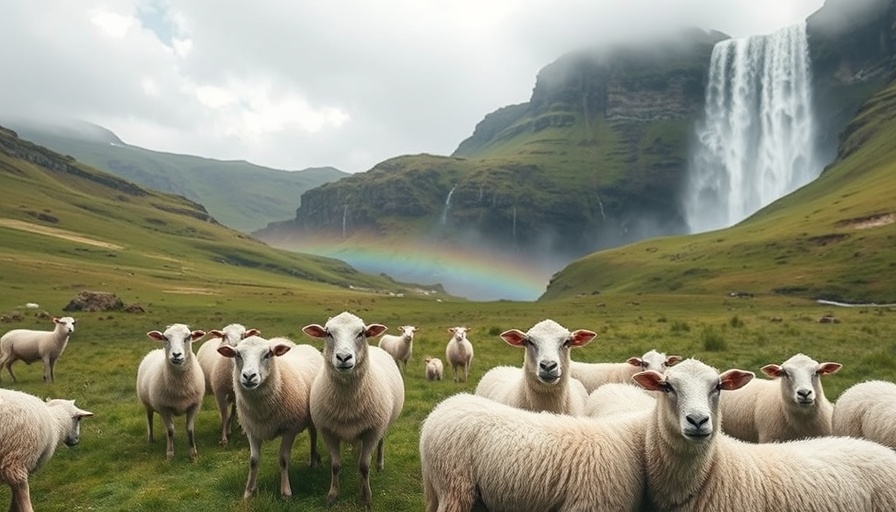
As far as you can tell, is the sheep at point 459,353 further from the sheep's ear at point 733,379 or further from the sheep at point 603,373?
the sheep's ear at point 733,379

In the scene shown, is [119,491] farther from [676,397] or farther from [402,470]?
[676,397]

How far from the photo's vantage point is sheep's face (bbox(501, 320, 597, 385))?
802cm

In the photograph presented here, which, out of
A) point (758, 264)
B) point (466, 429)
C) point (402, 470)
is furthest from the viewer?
point (758, 264)

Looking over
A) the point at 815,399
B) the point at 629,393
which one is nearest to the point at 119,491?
the point at 629,393

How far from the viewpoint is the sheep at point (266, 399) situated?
30.2 ft

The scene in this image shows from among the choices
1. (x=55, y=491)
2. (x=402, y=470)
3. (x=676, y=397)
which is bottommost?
(x=55, y=491)

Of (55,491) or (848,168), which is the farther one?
(848,168)

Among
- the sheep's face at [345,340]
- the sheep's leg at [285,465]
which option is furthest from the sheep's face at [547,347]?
the sheep's leg at [285,465]

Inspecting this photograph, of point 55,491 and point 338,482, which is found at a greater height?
point 338,482

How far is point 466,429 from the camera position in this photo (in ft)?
21.3

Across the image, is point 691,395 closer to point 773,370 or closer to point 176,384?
point 773,370

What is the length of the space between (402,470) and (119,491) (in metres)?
5.09

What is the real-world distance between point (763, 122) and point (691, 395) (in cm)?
19598

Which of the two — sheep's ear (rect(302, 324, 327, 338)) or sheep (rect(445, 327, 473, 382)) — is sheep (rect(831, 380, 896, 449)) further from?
sheep (rect(445, 327, 473, 382))
